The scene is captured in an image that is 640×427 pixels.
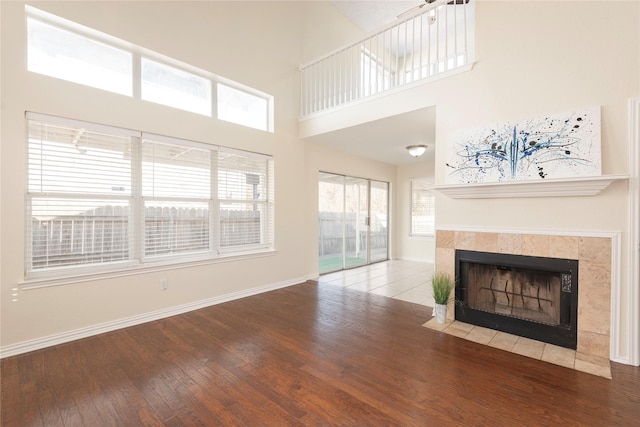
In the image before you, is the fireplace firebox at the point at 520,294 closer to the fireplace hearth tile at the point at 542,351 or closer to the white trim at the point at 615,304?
the fireplace hearth tile at the point at 542,351

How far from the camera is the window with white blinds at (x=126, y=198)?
9.05ft

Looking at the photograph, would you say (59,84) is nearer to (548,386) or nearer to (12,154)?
(12,154)

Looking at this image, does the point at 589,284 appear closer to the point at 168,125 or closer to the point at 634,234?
the point at 634,234

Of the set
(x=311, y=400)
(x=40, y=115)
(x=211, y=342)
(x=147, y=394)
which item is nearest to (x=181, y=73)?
(x=40, y=115)

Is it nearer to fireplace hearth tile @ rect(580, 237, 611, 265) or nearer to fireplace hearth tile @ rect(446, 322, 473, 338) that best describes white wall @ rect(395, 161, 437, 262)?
fireplace hearth tile @ rect(446, 322, 473, 338)

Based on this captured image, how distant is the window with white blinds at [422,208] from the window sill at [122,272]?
459cm

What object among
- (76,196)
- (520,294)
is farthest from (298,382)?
(76,196)

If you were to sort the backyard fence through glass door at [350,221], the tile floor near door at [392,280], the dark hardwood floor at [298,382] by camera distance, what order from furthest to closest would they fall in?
the backyard fence through glass door at [350,221], the tile floor near door at [392,280], the dark hardwood floor at [298,382]

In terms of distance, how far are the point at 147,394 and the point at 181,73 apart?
3.68 meters

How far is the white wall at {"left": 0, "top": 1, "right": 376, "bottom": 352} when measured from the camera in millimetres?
2566

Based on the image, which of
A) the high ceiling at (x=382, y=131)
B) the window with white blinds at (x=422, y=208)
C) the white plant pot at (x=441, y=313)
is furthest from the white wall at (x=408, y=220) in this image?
the white plant pot at (x=441, y=313)

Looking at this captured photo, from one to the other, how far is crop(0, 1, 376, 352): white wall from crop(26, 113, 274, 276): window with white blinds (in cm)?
13

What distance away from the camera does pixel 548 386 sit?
208 cm

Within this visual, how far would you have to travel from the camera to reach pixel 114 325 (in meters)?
3.10
